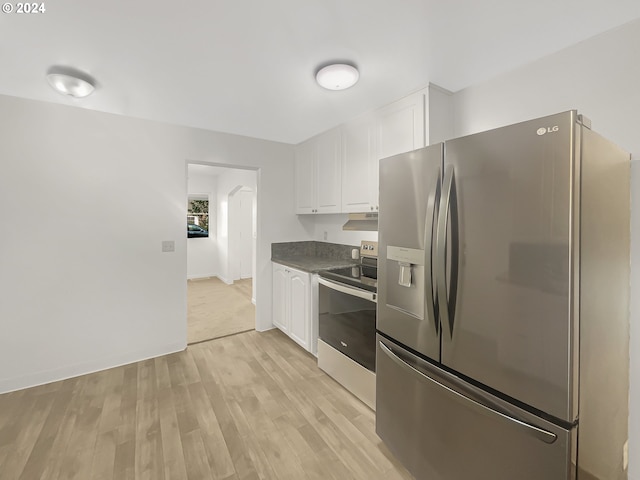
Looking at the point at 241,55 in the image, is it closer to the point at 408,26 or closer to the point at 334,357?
the point at 408,26

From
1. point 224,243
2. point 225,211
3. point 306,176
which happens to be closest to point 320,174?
point 306,176

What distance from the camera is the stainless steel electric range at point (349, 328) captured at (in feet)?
6.77

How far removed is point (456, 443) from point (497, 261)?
0.85m

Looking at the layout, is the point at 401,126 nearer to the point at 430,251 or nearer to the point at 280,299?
the point at 430,251

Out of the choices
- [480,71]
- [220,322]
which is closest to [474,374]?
[480,71]

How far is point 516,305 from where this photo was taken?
1056mm

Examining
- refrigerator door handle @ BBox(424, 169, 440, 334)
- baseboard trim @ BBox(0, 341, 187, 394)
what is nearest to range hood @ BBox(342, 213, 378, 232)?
refrigerator door handle @ BBox(424, 169, 440, 334)

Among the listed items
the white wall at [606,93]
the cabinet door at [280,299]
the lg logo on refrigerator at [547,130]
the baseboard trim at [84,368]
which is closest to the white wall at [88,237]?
the baseboard trim at [84,368]

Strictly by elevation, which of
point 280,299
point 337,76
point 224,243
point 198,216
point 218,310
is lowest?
point 218,310

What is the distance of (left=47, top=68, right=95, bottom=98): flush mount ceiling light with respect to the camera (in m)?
1.91

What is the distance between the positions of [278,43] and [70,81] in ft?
5.06

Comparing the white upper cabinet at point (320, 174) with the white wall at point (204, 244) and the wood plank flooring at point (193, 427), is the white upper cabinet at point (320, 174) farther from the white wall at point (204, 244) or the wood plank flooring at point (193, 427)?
the white wall at point (204, 244)

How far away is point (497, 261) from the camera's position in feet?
3.63

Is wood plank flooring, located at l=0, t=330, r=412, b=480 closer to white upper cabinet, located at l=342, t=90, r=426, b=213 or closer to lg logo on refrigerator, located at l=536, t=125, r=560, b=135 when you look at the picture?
white upper cabinet, located at l=342, t=90, r=426, b=213
